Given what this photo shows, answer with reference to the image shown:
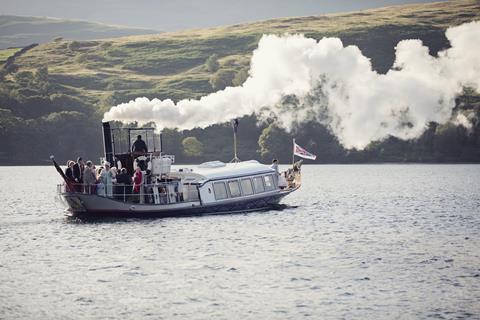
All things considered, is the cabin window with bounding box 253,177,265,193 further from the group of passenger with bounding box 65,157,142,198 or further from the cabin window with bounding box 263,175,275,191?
the group of passenger with bounding box 65,157,142,198

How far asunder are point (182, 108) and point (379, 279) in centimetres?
5410

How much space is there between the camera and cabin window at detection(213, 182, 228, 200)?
74.6m

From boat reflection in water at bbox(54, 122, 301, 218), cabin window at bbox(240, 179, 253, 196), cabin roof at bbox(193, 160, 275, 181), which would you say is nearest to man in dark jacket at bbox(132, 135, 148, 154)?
boat reflection in water at bbox(54, 122, 301, 218)

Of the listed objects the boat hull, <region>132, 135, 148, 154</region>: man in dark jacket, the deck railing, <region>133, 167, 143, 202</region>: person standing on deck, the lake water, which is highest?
<region>132, 135, 148, 154</region>: man in dark jacket

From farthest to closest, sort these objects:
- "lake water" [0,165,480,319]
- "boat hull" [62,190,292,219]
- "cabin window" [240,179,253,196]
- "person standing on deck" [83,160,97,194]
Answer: "cabin window" [240,179,253,196] < "boat hull" [62,190,292,219] < "person standing on deck" [83,160,97,194] < "lake water" [0,165,480,319]

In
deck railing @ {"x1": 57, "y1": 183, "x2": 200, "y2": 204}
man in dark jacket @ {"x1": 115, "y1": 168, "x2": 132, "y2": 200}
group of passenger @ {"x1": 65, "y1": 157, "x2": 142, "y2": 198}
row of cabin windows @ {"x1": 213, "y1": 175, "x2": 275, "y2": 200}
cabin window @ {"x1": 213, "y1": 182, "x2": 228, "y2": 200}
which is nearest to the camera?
group of passenger @ {"x1": 65, "y1": 157, "x2": 142, "y2": 198}

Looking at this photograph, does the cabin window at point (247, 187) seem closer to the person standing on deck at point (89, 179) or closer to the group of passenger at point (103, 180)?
the group of passenger at point (103, 180)

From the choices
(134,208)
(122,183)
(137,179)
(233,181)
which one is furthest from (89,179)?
(233,181)

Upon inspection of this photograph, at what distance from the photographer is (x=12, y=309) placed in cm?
3962

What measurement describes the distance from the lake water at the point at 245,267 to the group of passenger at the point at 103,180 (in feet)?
9.17

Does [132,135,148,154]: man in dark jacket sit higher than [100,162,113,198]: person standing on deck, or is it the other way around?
[132,135,148,154]: man in dark jacket

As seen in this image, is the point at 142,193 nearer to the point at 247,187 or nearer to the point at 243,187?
the point at 243,187

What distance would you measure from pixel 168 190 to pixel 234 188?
7289mm

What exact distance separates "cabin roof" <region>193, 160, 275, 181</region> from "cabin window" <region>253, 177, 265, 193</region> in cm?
65
